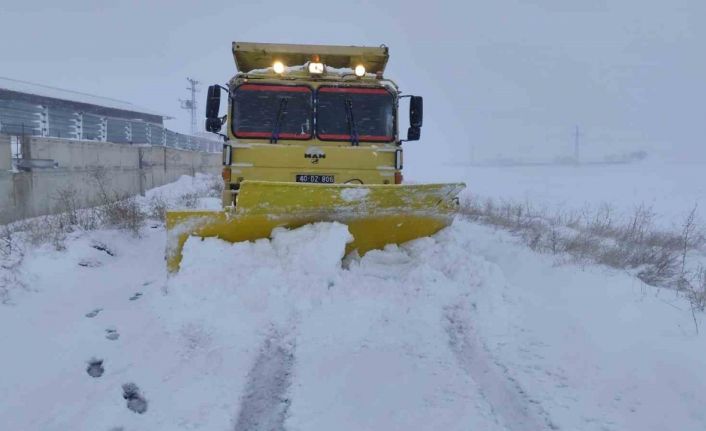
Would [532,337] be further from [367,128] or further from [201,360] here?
[367,128]

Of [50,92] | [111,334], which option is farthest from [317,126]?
[50,92]

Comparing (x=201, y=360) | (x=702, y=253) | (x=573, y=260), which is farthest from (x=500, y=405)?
(x=702, y=253)

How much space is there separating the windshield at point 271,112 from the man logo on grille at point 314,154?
0.28 m

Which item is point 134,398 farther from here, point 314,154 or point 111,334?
point 314,154

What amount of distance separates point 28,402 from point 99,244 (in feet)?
12.5

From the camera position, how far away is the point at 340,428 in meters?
2.63

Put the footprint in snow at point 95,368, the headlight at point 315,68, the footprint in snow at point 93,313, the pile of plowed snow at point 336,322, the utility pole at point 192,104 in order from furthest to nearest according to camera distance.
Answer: the utility pole at point 192,104 → the headlight at point 315,68 → the footprint in snow at point 93,313 → the footprint in snow at point 95,368 → the pile of plowed snow at point 336,322

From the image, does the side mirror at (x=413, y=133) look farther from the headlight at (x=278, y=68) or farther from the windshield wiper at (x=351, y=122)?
the headlight at (x=278, y=68)

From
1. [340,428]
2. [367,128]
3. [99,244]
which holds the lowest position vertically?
[340,428]

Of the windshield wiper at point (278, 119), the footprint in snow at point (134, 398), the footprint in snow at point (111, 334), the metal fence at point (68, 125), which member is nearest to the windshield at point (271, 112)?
the windshield wiper at point (278, 119)

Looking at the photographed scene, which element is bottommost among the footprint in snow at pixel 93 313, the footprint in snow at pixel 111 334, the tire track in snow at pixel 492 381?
the tire track in snow at pixel 492 381

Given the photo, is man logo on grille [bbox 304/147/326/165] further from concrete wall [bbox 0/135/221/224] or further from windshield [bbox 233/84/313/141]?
concrete wall [bbox 0/135/221/224]

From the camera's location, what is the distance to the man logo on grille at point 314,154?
615 centimetres

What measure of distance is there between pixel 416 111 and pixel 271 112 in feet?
6.38
